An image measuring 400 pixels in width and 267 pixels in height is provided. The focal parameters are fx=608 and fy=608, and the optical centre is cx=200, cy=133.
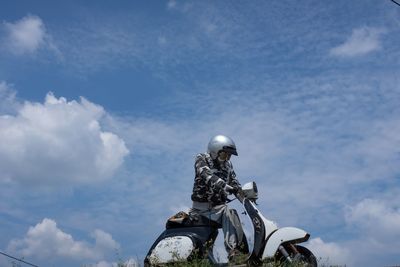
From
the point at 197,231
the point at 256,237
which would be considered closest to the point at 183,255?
the point at 197,231

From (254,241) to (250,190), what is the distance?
→ 0.75m

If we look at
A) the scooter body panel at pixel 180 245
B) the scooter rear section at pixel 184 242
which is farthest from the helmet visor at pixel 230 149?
the scooter body panel at pixel 180 245

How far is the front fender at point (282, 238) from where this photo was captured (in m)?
8.18

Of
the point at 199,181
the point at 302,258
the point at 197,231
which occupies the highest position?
the point at 199,181

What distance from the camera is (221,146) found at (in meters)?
9.19

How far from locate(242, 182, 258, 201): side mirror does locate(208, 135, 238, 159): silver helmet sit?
579mm

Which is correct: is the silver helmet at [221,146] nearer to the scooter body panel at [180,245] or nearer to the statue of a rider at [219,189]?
the statue of a rider at [219,189]

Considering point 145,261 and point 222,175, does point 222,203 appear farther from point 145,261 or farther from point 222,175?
point 145,261

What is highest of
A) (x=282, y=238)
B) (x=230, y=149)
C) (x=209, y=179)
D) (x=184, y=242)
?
(x=230, y=149)

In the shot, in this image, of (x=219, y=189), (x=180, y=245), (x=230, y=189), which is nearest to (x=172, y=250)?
(x=180, y=245)

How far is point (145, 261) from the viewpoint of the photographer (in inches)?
351

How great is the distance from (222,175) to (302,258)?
1.89 meters

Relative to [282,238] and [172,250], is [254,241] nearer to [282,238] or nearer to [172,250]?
[282,238]

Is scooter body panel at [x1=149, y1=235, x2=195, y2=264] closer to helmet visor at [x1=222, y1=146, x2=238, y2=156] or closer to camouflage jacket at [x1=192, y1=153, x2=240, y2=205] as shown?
camouflage jacket at [x1=192, y1=153, x2=240, y2=205]
